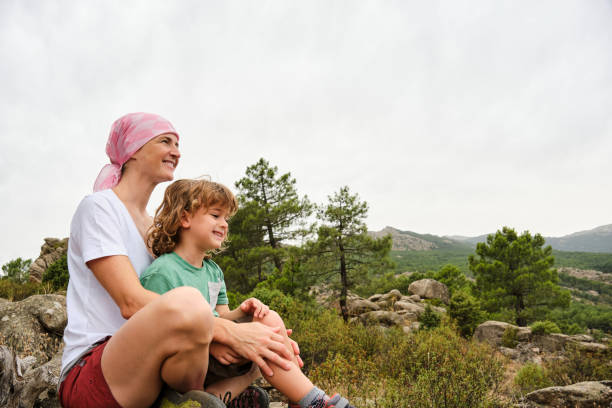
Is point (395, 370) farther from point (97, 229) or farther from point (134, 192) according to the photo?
point (97, 229)

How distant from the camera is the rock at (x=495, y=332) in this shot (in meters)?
12.2

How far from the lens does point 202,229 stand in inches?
67.7

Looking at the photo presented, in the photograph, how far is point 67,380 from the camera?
1186mm

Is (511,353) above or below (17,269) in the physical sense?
below

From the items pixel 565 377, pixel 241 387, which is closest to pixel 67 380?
pixel 241 387

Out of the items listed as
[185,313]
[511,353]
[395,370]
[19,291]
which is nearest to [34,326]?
[185,313]

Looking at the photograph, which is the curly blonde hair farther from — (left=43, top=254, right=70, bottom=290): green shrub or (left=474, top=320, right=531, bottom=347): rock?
(left=474, top=320, right=531, bottom=347): rock

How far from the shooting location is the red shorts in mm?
1095

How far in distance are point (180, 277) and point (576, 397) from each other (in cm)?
441

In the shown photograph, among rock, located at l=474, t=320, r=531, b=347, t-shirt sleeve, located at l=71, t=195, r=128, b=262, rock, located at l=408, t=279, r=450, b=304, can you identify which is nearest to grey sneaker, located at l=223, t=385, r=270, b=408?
t-shirt sleeve, located at l=71, t=195, r=128, b=262

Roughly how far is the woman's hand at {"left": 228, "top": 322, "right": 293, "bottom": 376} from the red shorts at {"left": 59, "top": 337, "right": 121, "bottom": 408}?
1.55 feet

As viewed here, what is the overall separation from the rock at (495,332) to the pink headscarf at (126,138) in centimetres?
1451

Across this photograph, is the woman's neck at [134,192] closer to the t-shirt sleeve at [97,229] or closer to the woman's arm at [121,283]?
the t-shirt sleeve at [97,229]

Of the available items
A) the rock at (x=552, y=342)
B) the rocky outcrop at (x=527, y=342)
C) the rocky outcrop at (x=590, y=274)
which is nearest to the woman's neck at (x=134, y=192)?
the rocky outcrop at (x=527, y=342)
